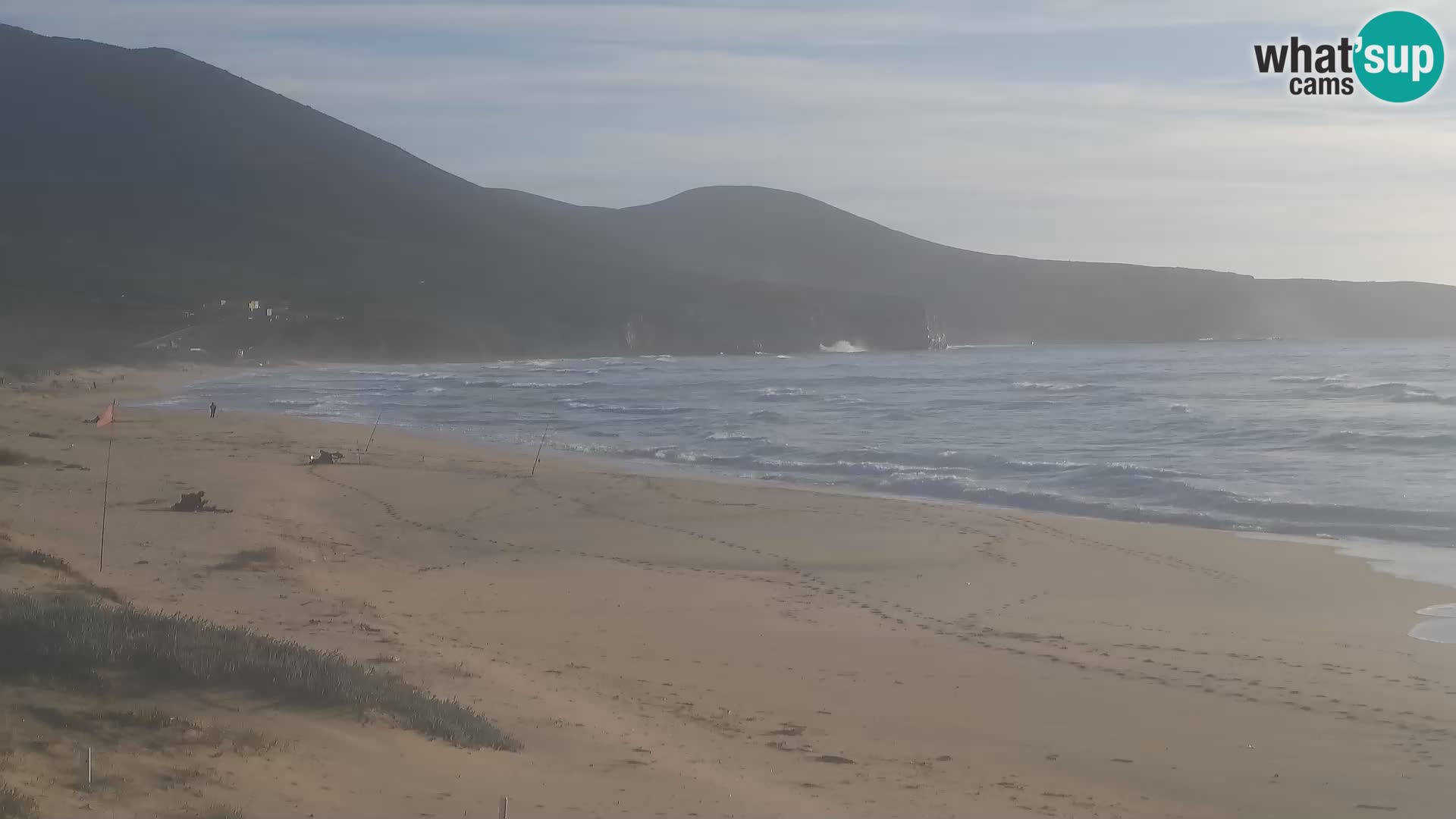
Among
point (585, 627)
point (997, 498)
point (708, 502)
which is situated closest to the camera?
point (585, 627)

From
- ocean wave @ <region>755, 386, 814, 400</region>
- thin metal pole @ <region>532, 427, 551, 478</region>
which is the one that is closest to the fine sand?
thin metal pole @ <region>532, 427, 551, 478</region>

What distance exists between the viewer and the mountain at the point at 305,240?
9638 cm

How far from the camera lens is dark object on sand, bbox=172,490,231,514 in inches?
524

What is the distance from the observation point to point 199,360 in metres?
67.4

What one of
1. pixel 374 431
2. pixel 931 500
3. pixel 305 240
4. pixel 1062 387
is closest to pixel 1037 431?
pixel 931 500

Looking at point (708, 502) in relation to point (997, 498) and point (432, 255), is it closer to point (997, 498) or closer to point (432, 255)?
point (997, 498)

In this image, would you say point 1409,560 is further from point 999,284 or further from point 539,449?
point 999,284

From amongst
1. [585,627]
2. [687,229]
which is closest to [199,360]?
[585,627]

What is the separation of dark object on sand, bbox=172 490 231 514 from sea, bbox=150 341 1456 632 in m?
9.85

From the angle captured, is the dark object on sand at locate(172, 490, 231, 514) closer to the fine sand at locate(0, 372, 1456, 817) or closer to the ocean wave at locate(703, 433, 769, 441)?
the fine sand at locate(0, 372, 1456, 817)

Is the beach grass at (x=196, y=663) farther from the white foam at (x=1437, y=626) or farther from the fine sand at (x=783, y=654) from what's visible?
the white foam at (x=1437, y=626)

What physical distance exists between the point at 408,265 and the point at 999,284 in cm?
7948

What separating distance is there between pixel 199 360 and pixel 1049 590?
64708 millimetres

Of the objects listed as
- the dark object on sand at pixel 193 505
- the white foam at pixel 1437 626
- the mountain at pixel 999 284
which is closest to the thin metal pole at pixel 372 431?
the dark object on sand at pixel 193 505
